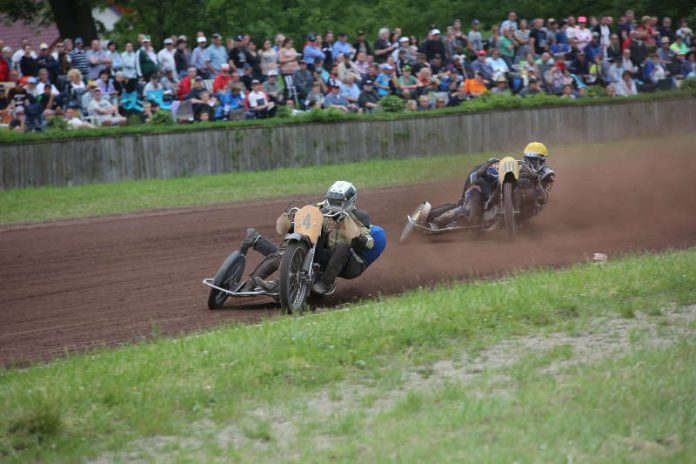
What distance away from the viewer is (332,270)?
12.6 metres

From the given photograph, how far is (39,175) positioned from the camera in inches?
897

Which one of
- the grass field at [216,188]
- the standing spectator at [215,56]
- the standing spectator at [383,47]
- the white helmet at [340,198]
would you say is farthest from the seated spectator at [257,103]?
the white helmet at [340,198]

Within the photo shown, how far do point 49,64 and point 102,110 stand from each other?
1.49 m

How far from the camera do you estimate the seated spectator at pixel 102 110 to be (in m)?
24.1

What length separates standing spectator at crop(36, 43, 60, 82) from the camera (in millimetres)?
24016

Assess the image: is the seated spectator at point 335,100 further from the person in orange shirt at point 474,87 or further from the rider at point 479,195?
the rider at point 479,195

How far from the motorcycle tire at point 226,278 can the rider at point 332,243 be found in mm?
118

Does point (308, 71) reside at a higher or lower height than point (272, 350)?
higher

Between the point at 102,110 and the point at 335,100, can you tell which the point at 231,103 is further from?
the point at 102,110

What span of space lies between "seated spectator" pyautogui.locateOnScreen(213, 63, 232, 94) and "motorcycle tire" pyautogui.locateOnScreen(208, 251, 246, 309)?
13.7 metres

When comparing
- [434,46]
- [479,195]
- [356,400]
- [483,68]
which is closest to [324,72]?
[434,46]

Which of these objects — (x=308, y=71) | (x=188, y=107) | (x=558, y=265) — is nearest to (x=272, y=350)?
(x=558, y=265)

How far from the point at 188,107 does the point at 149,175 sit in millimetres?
1998

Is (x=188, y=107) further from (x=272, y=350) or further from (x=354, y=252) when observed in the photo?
(x=272, y=350)
